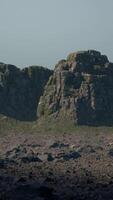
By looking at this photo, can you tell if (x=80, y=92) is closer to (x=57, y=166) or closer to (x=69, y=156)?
(x=69, y=156)

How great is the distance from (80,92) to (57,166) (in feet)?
248

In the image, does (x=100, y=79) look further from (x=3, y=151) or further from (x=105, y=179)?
(x=105, y=179)

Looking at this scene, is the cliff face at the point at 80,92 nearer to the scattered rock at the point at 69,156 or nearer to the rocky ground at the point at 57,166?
the rocky ground at the point at 57,166

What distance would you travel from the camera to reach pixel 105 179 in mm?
87750

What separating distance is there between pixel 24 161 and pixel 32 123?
73049 mm

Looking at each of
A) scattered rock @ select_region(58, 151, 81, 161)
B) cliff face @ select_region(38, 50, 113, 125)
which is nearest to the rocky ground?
scattered rock @ select_region(58, 151, 81, 161)

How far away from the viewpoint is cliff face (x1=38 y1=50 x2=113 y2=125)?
182 m

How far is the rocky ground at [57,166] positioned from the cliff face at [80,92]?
11.3 metres

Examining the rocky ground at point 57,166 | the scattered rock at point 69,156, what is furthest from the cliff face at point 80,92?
the scattered rock at point 69,156

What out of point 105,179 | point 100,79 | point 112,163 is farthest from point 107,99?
point 105,179

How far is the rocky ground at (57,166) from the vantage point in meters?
69.7

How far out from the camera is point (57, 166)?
360 ft

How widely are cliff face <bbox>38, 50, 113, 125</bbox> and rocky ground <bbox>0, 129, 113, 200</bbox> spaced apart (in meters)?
11.3

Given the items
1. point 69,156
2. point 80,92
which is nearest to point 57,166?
point 69,156
